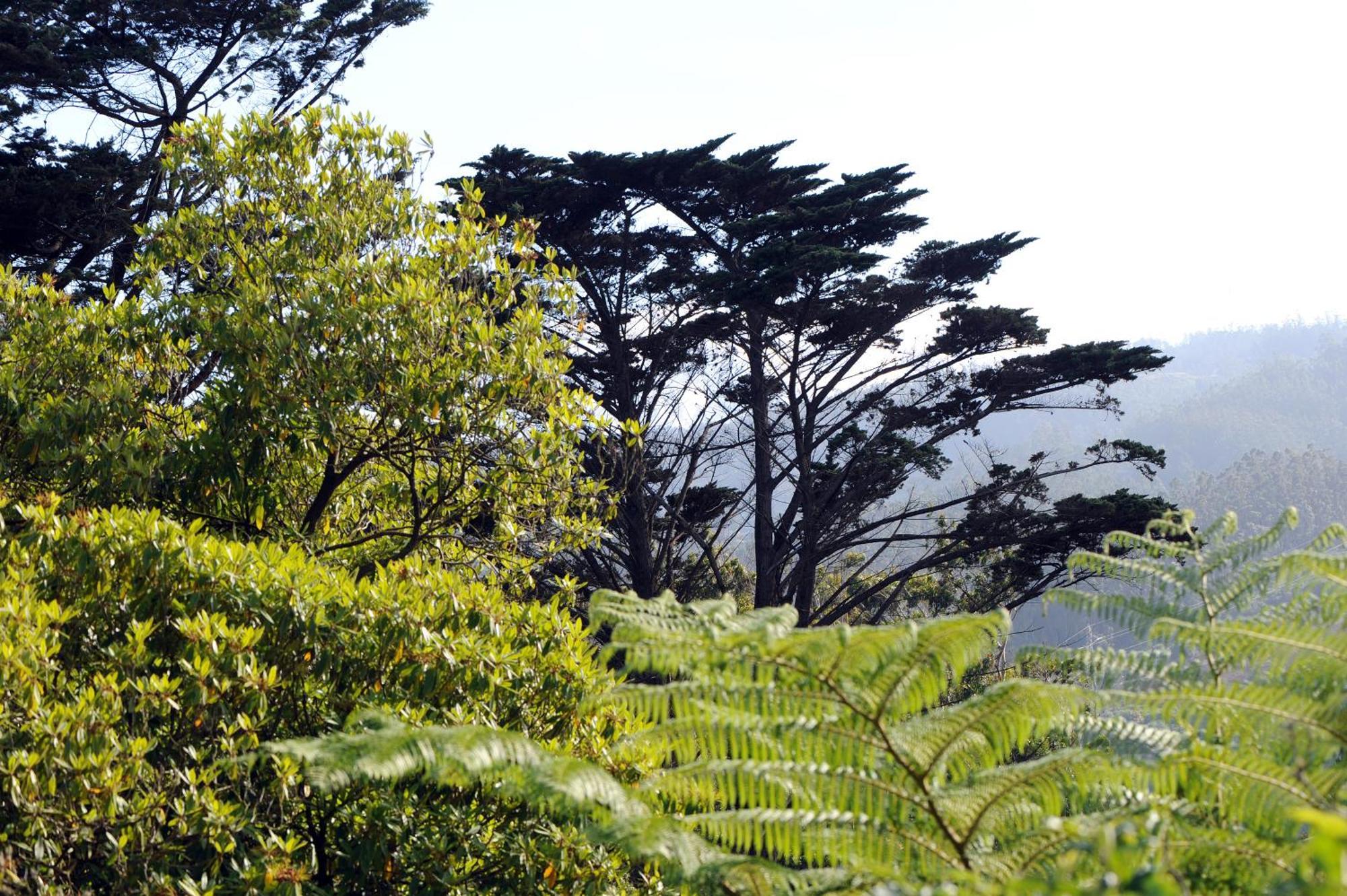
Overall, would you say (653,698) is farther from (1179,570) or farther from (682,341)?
(682,341)

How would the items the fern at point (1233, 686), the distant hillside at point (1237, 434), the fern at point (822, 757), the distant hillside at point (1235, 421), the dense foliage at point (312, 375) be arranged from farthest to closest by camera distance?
the distant hillside at point (1235, 421) → the distant hillside at point (1237, 434) → the dense foliage at point (312, 375) → the fern at point (822, 757) → the fern at point (1233, 686)

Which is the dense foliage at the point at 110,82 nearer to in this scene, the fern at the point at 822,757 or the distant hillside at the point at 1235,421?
the fern at the point at 822,757

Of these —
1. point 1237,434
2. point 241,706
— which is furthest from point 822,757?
point 1237,434

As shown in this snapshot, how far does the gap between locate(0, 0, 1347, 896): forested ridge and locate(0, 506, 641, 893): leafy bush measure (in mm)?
20

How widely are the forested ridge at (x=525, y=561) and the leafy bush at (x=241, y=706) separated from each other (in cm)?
2

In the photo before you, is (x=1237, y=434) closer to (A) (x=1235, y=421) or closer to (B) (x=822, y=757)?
(A) (x=1235, y=421)

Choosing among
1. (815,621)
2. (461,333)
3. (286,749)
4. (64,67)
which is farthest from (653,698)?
(64,67)

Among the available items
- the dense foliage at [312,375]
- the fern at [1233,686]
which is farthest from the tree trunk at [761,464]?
the fern at [1233,686]

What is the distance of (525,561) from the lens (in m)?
7.05

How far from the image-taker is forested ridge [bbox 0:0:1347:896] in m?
2.19

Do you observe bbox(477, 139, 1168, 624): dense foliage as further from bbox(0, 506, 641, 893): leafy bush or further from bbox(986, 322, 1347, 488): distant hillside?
bbox(986, 322, 1347, 488): distant hillside

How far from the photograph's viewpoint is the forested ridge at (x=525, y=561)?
86.0 inches

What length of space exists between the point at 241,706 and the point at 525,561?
310 centimetres

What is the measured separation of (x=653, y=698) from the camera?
2322 millimetres
